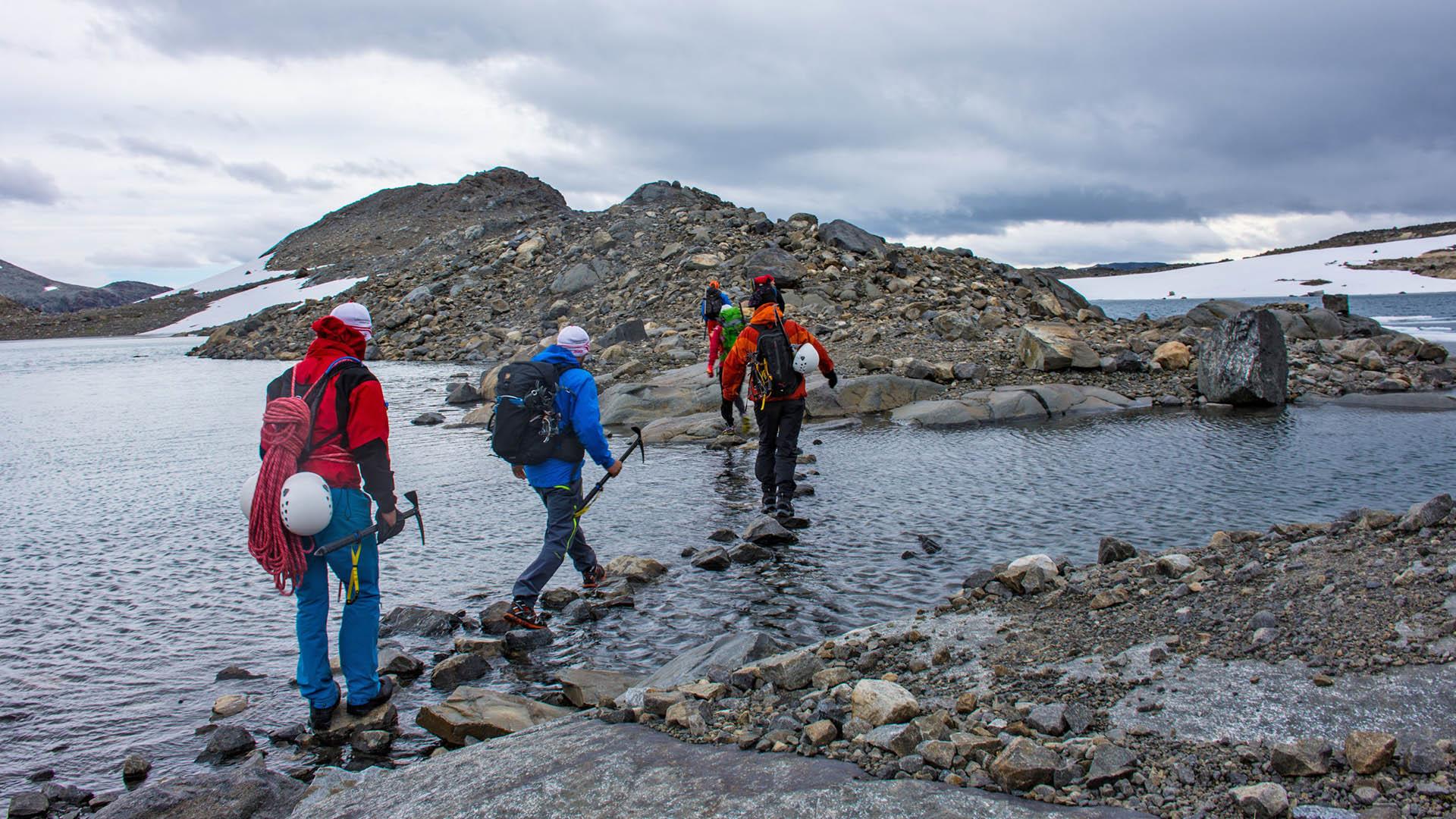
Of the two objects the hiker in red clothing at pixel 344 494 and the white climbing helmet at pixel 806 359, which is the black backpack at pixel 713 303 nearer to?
the white climbing helmet at pixel 806 359

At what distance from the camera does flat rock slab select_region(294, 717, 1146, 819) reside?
11.5 ft

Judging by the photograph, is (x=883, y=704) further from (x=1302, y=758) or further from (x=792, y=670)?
(x=1302, y=758)

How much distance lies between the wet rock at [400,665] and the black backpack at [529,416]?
164cm

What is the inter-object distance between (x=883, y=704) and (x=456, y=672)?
127 inches

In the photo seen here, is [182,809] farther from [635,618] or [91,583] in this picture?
[91,583]

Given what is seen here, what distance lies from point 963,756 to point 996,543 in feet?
17.5

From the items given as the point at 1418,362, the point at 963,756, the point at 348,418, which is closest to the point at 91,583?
the point at 348,418

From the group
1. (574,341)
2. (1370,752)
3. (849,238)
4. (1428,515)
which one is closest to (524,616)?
(574,341)

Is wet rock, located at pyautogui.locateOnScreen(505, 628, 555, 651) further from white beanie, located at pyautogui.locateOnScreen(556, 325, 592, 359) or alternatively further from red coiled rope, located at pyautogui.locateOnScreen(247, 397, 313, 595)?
white beanie, located at pyautogui.locateOnScreen(556, 325, 592, 359)

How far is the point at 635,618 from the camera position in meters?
7.37

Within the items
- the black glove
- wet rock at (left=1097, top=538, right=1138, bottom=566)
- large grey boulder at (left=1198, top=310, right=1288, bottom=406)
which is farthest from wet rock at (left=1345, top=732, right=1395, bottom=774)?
large grey boulder at (left=1198, top=310, right=1288, bottom=406)

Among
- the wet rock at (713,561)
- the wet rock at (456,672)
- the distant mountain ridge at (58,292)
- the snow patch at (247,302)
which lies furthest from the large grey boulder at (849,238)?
the distant mountain ridge at (58,292)

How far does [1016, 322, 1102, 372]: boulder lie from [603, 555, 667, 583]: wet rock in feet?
47.4

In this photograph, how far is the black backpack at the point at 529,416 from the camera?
23.5ft
